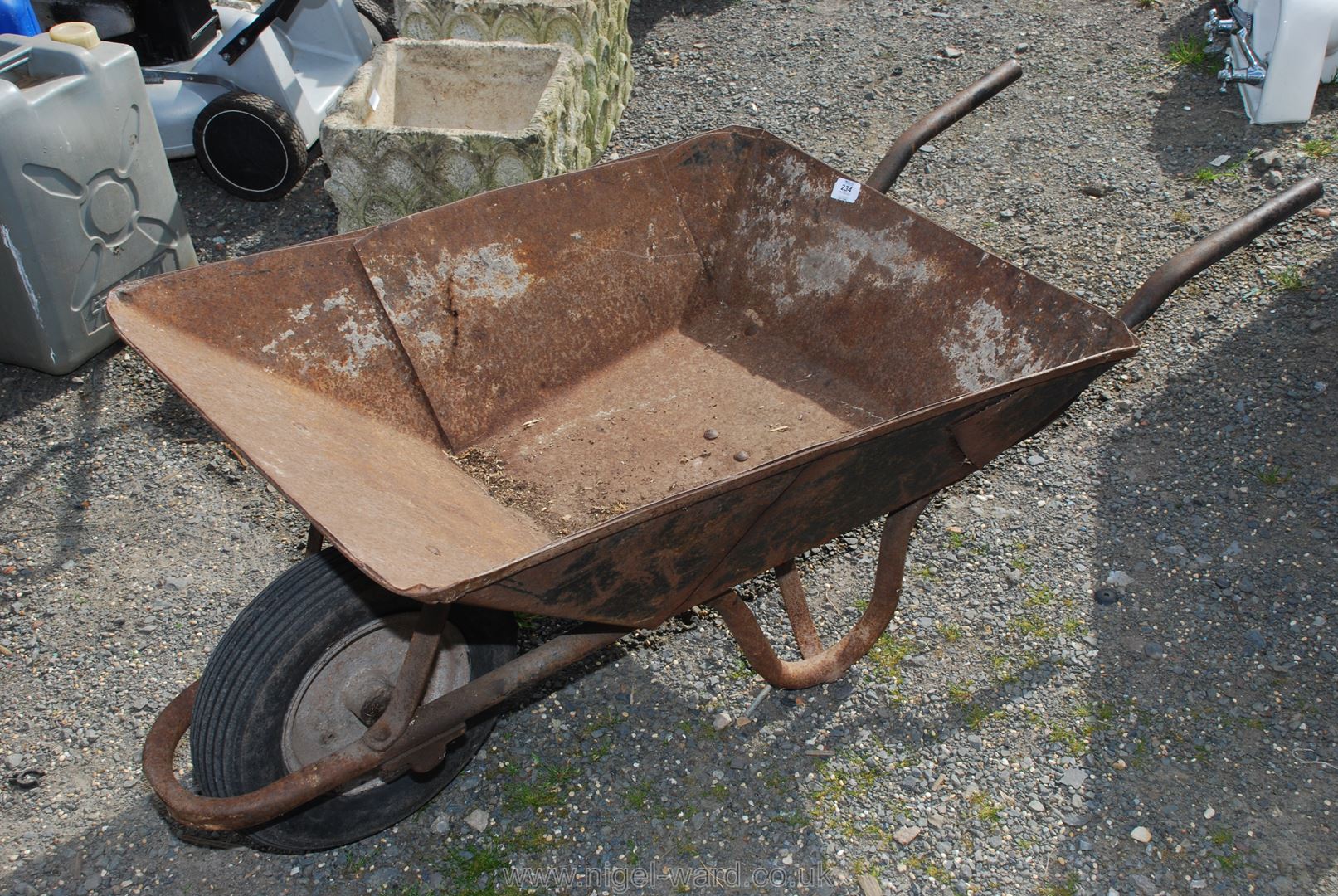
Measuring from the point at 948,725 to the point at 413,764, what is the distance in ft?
4.04

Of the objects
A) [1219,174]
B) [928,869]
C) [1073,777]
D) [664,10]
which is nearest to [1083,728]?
[1073,777]

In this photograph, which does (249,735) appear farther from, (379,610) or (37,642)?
(37,642)

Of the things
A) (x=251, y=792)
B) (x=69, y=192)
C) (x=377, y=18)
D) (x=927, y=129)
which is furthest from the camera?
(x=377, y=18)

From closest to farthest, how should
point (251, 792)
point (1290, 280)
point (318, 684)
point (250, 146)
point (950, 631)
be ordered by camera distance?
1. point (251, 792)
2. point (318, 684)
3. point (950, 631)
4. point (1290, 280)
5. point (250, 146)

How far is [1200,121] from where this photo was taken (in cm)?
450

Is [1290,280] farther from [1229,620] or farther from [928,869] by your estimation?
[928,869]

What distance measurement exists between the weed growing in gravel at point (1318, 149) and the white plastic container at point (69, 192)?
4343 mm

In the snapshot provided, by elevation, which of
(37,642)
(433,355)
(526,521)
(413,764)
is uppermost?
(433,355)

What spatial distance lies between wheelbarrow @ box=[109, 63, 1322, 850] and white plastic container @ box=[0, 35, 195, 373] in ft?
4.88

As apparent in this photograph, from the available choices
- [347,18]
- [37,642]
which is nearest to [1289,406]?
[37,642]

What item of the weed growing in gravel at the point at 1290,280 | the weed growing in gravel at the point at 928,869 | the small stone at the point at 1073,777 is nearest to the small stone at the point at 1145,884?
the small stone at the point at 1073,777

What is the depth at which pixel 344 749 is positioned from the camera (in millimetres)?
1752

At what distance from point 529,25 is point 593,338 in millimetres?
2308

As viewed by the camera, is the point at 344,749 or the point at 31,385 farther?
the point at 31,385
